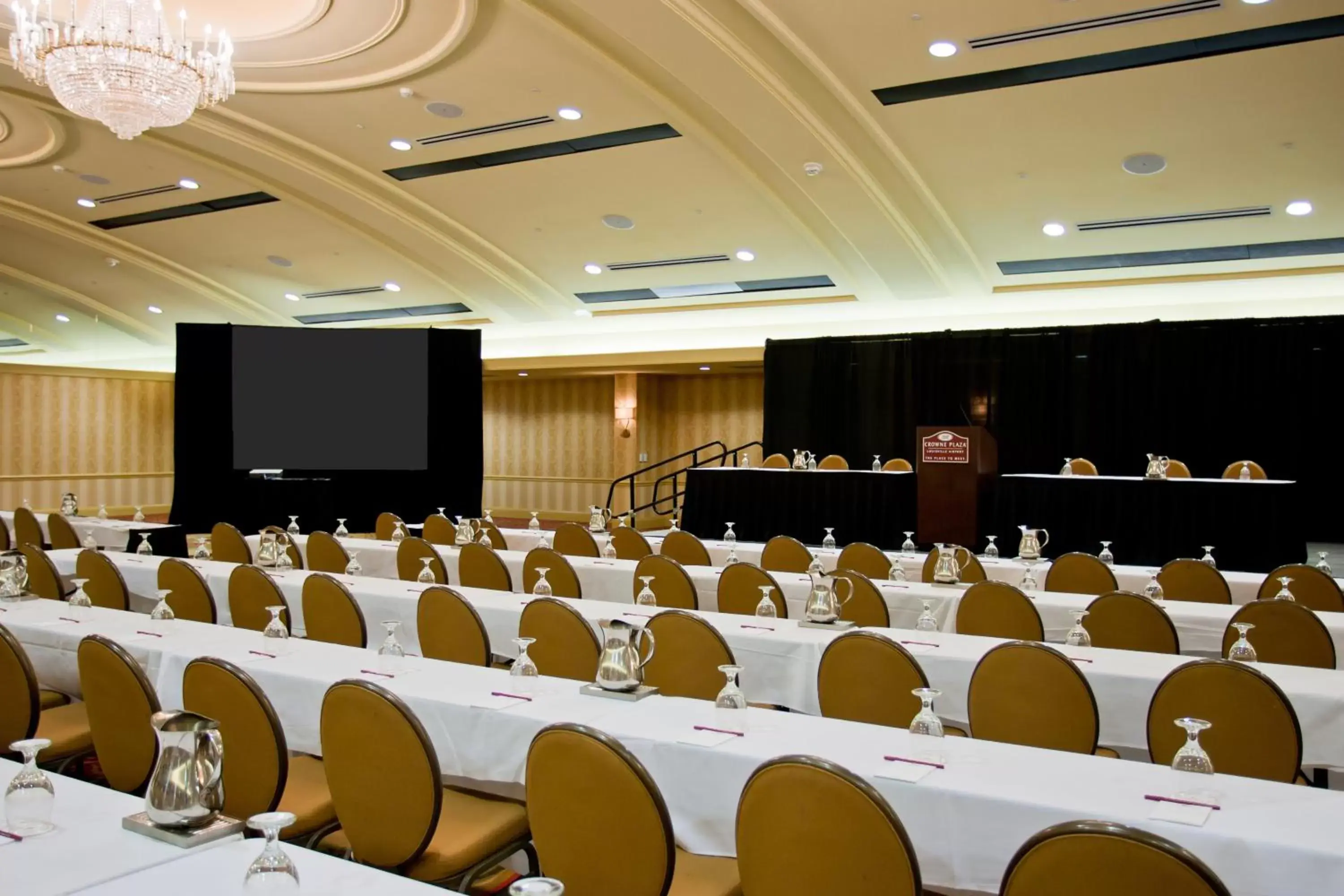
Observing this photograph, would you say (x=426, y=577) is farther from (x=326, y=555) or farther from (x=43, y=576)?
(x=43, y=576)

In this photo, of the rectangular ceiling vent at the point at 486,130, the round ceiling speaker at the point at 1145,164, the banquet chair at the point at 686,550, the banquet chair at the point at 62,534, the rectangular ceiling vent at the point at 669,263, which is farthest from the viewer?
the rectangular ceiling vent at the point at 669,263

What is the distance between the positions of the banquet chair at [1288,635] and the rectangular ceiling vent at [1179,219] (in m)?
8.25

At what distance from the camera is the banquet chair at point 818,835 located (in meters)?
2.14

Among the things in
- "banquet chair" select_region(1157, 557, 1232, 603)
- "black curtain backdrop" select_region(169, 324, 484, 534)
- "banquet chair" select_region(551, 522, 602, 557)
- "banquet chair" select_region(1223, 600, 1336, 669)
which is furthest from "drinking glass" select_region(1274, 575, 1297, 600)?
Result: "black curtain backdrop" select_region(169, 324, 484, 534)

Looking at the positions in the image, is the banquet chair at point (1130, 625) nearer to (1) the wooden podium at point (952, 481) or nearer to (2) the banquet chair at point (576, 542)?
(2) the banquet chair at point (576, 542)

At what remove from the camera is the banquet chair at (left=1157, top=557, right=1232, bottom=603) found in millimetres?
6098

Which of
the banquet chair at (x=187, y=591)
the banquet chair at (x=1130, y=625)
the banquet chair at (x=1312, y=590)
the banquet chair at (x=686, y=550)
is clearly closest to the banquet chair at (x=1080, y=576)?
the banquet chair at (x=1312, y=590)

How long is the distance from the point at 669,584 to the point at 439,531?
3936 mm

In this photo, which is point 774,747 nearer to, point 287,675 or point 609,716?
point 609,716

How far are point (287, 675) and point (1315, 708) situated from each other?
11.5ft

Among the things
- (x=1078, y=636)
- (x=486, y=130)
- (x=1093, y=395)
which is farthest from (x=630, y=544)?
(x=1093, y=395)

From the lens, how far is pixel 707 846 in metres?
2.88

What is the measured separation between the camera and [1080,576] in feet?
20.8

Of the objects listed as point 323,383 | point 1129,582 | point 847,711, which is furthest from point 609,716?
point 323,383
